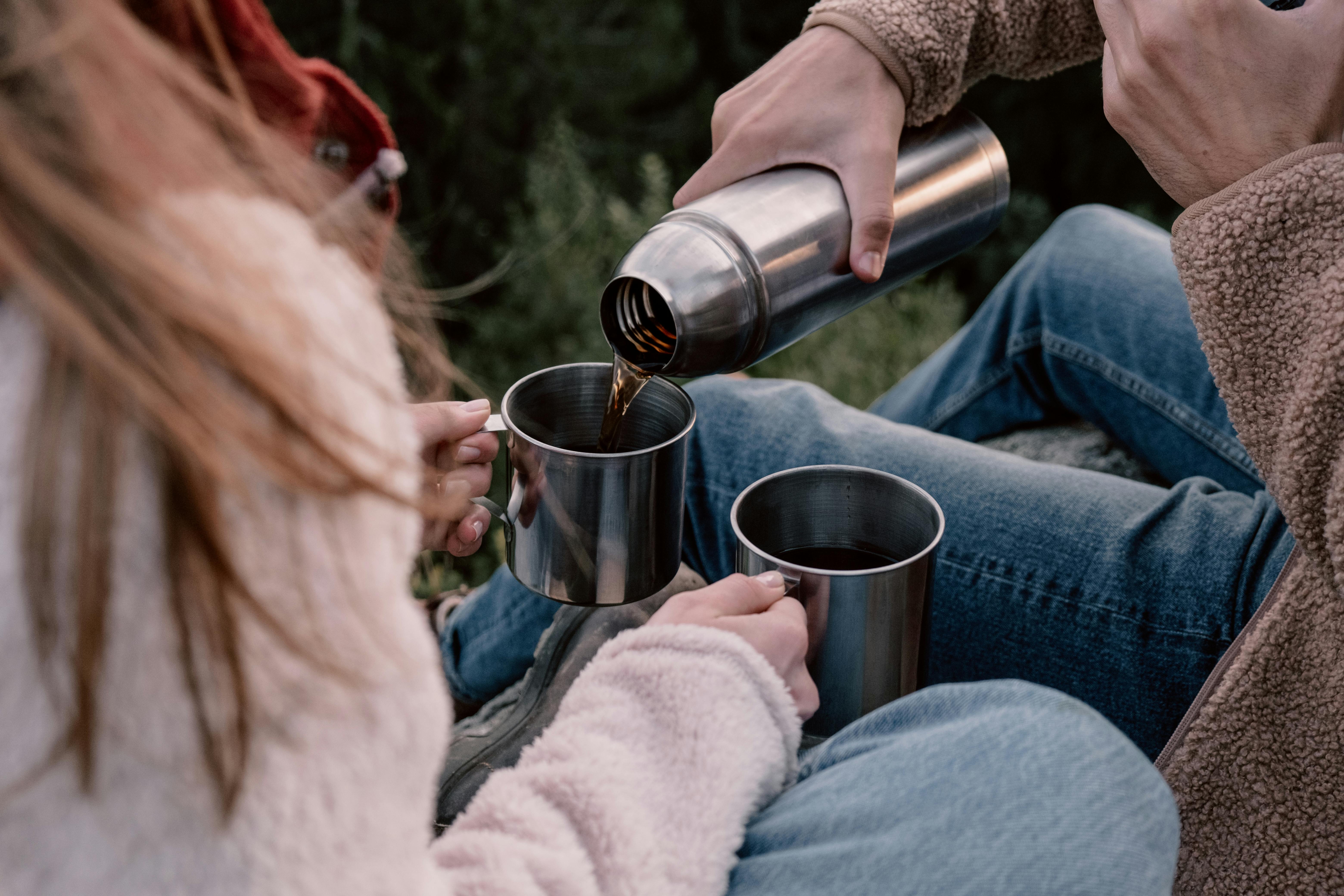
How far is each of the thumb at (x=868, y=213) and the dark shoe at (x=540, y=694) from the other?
0.29 metres

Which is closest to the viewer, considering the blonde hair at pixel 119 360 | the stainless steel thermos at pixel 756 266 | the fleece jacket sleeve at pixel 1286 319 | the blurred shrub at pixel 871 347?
the blonde hair at pixel 119 360

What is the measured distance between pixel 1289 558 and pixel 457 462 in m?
0.59

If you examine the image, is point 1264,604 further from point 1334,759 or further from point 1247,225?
point 1247,225

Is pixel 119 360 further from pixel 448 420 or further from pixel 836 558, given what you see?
pixel 836 558

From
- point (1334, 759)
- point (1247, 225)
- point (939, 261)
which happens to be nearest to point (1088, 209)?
point (939, 261)

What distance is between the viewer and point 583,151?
2.22 m

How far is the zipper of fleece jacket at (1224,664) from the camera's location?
2.40 ft

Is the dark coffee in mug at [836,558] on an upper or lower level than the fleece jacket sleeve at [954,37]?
lower

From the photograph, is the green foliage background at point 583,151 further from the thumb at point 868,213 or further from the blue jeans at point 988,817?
the blue jeans at point 988,817

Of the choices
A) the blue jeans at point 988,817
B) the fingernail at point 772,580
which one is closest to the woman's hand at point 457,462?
the fingernail at point 772,580

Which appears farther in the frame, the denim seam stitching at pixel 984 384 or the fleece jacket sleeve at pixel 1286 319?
the denim seam stitching at pixel 984 384

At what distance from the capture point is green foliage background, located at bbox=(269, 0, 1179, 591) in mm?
1907

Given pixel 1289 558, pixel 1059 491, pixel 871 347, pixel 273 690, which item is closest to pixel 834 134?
pixel 1059 491

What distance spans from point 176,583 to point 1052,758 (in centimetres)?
42
